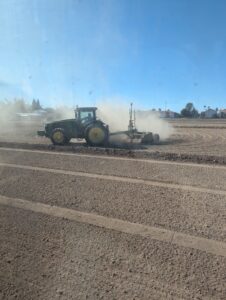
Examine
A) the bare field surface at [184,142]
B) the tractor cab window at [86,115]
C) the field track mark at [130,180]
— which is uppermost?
the tractor cab window at [86,115]

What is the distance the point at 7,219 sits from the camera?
7.18 metres

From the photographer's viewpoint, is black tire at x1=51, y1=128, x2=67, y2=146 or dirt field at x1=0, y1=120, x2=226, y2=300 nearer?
dirt field at x1=0, y1=120, x2=226, y2=300

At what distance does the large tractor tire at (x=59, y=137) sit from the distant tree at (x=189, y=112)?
84313mm

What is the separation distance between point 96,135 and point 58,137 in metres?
2.11

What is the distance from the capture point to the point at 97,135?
19.2 m

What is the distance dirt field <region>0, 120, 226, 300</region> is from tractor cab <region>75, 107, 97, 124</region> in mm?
8190

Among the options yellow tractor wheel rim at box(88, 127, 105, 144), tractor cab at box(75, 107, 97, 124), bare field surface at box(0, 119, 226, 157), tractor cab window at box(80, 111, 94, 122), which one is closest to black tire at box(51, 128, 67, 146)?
bare field surface at box(0, 119, 226, 157)

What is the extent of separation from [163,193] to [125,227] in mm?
2491

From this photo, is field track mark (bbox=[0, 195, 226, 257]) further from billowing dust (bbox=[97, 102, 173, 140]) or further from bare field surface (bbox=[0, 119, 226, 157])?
billowing dust (bbox=[97, 102, 173, 140])

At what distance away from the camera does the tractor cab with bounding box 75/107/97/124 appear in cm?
1980

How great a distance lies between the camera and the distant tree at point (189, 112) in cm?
10150

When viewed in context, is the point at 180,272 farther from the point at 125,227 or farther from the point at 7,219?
the point at 7,219

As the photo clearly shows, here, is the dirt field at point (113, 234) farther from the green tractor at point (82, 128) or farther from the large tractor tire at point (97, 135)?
the green tractor at point (82, 128)

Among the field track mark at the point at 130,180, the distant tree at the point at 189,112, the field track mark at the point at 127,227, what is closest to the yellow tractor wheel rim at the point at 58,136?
the field track mark at the point at 130,180
